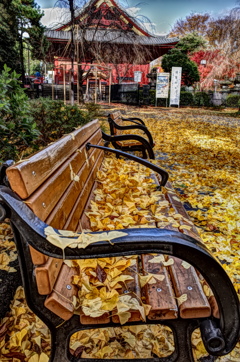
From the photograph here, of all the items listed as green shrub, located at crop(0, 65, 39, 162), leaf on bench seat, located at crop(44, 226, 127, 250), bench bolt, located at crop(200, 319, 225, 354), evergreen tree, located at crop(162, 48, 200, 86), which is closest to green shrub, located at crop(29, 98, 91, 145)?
green shrub, located at crop(0, 65, 39, 162)

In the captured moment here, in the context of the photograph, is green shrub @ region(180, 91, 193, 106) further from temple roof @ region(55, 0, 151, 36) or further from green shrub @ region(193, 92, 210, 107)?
temple roof @ region(55, 0, 151, 36)

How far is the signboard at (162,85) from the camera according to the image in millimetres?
16547

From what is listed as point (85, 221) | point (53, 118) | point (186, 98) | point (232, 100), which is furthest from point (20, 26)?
point (85, 221)

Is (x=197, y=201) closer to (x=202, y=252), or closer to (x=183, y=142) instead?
(x=202, y=252)

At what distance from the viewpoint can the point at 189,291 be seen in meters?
1.21

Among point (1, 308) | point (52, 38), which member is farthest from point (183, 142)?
point (52, 38)

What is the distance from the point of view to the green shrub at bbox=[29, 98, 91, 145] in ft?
14.9

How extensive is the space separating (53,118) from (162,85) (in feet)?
43.8

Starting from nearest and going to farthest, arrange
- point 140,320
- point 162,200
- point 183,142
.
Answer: point 140,320
point 162,200
point 183,142

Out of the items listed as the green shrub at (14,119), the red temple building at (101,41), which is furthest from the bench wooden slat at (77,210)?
the red temple building at (101,41)

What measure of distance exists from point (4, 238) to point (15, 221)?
169 centimetres

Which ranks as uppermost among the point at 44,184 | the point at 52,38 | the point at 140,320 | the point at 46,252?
the point at 52,38

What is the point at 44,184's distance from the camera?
3.86 feet

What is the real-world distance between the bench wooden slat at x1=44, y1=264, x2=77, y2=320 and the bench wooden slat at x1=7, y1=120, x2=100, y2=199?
1.26 feet
